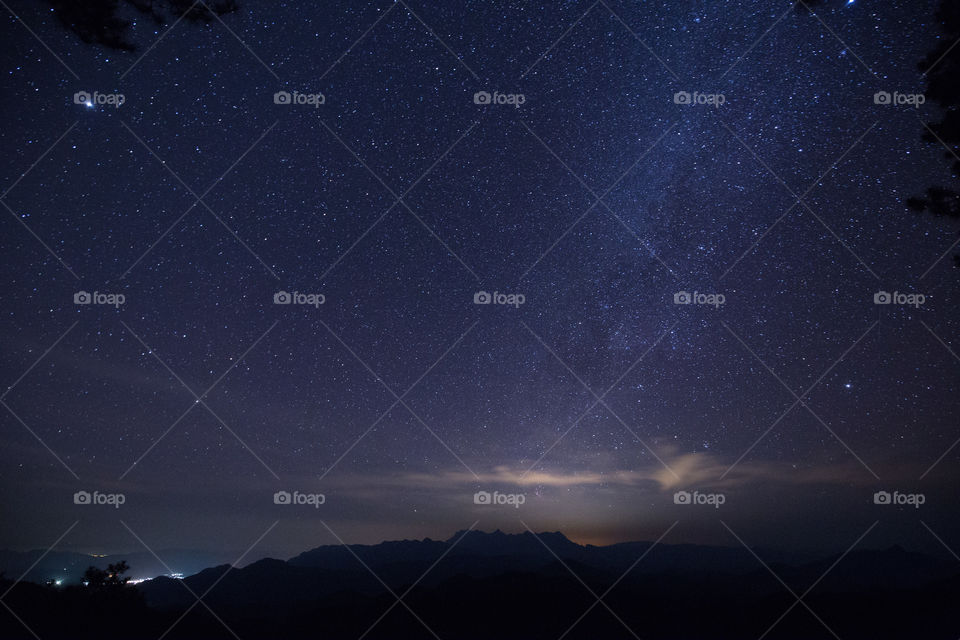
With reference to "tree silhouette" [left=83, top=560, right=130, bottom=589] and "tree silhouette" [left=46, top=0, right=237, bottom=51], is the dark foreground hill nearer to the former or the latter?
"tree silhouette" [left=83, top=560, right=130, bottom=589]

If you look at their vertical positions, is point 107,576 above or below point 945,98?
below

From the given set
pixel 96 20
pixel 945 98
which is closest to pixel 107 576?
pixel 96 20

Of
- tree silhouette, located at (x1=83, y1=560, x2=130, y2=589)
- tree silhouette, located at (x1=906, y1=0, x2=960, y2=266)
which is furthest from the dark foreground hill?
tree silhouette, located at (x1=906, y1=0, x2=960, y2=266)

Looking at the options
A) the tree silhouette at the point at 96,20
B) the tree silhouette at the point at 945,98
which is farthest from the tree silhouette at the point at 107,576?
the tree silhouette at the point at 945,98

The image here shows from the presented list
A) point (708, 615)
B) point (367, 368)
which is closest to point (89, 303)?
point (367, 368)

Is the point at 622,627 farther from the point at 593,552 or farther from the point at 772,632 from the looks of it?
the point at 593,552

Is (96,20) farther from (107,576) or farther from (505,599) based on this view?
(505,599)
